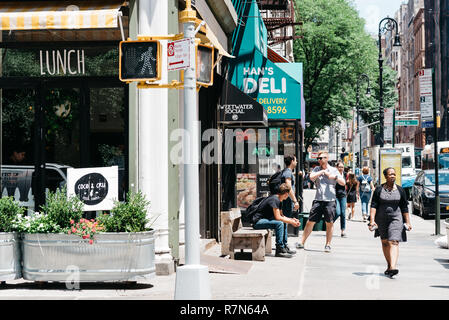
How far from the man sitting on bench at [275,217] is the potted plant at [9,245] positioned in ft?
15.8

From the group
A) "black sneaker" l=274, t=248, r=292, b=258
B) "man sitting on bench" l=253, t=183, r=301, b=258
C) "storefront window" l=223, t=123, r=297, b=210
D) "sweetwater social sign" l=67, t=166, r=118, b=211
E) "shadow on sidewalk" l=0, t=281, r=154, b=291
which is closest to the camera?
"shadow on sidewalk" l=0, t=281, r=154, b=291

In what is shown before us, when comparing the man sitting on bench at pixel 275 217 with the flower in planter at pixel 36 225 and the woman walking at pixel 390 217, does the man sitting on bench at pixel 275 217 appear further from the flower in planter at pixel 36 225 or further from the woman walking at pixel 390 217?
the flower in planter at pixel 36 225

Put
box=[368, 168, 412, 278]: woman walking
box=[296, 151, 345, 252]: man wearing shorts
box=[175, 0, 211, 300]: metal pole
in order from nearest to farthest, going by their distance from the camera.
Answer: box=[175, 0, 211, 300]: metal pole < box=[368, 168, 412, 278]: woman walking < box=[296, 151, 345, 252]: man wearing shorts

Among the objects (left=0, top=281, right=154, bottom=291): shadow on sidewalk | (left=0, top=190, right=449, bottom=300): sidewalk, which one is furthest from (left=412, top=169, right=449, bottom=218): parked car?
(left=0, top=281, right=154, bottom=291): shadow on sidewalk

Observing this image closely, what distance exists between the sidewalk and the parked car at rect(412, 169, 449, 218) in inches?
421

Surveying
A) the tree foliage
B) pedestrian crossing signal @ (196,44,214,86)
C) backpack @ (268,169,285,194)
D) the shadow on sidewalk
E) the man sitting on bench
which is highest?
the tree foliage

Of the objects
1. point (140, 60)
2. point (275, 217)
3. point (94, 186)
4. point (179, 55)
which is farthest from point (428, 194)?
point (179, 55)

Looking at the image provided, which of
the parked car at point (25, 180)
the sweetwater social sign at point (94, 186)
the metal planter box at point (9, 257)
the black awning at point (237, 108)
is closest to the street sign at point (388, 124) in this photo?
the black awning at point (237, 108)

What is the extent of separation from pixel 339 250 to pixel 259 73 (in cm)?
541

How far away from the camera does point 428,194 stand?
25.6 metres

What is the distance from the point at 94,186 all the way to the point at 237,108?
6.29 meters

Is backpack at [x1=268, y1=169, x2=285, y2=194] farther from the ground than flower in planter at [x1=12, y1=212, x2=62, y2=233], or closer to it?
farther from the ground

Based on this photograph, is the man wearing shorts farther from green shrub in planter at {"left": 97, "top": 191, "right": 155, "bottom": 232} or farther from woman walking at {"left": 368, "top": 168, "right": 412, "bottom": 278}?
green shrub in planter at {"left": 97, "top": 191, "right": 155, "bottom": 232}

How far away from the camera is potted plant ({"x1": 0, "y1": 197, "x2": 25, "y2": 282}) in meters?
9.44
